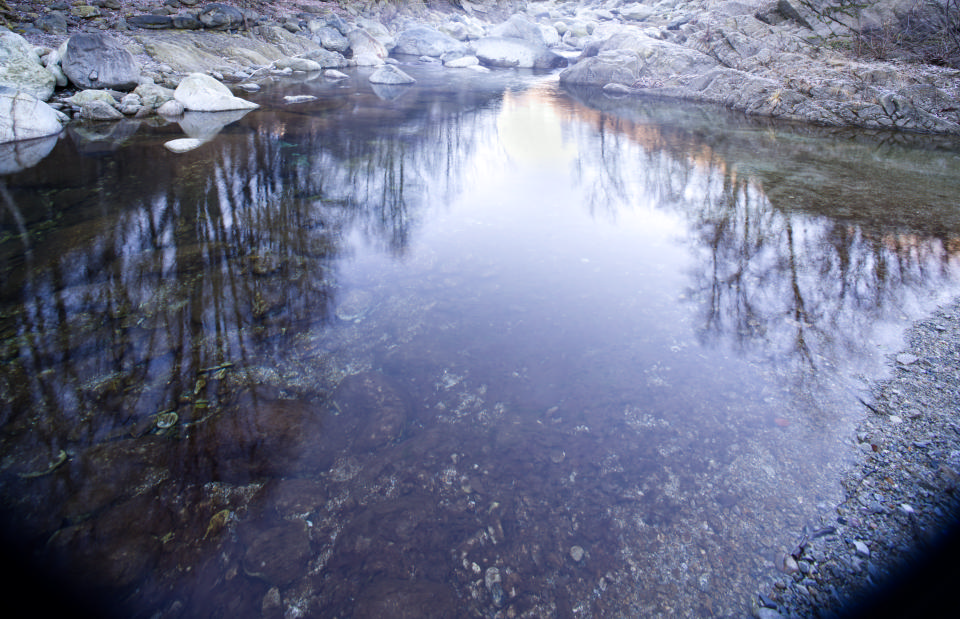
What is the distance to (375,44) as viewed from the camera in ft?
88.1

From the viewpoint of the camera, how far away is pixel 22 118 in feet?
31.1

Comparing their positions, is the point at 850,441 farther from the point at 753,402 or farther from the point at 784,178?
the point at 784,178

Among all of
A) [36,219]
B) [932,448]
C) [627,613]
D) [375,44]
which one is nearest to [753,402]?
[932,448]

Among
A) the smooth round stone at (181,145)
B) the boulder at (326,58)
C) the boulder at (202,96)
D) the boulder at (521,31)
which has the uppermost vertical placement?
the boulder at (521,31)

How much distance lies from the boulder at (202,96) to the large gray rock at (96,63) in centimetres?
139

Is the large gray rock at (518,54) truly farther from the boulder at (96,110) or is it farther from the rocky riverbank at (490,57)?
the boulder at (96,110)

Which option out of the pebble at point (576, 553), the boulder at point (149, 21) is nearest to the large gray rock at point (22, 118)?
the boulder at point (149, 21)

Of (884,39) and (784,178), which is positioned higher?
(884,39)

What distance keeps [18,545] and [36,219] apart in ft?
18.8

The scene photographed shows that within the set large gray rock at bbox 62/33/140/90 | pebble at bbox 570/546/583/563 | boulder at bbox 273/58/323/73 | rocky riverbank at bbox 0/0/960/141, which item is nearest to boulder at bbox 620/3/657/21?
rocky riverbank at bbox 0/0/960/141

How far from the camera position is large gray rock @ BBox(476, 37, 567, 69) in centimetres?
2636

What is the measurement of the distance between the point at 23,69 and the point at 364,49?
18.1m

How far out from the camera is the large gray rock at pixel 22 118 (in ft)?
30.2

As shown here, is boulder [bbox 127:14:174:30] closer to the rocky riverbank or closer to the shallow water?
the rocky riverbank
